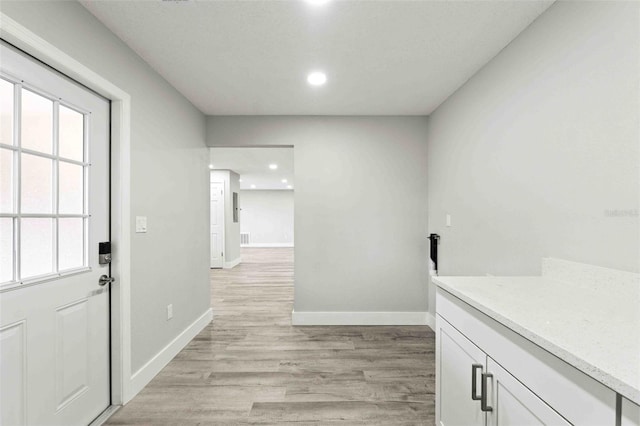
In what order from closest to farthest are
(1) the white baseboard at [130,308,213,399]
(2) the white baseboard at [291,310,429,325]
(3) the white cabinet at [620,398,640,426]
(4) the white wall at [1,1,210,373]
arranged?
(3) the white cabinet at [620,398,640,426] → (4) the white wall at [1,1,210,373] → (1) the white baseboard at [130,308,213,399] → (2) the white baseboard at [291,310,429,325]

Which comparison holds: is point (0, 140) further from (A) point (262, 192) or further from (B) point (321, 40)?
(A) point (262, 192)

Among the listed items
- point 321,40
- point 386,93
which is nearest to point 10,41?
point 321,40

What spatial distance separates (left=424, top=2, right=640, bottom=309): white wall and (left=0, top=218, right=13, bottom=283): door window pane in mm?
2624

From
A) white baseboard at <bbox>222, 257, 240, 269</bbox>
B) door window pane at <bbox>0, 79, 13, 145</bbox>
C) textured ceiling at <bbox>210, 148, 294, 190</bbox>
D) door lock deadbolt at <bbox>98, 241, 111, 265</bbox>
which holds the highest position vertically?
textured ceiling at <bbox>210, 148, 294, 190</bbox>

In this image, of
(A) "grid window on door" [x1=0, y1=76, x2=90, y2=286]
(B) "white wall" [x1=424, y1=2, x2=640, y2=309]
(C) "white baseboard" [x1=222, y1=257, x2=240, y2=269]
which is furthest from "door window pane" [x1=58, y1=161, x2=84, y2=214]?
(C) "white baseboard" [x1=222, y1=257, x2=240, y2=269]

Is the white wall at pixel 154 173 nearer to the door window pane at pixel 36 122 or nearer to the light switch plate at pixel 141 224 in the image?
the light switch plate at pixel 141 224

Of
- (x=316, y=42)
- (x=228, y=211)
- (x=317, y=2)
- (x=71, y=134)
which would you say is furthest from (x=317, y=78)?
(x=228, y=211)

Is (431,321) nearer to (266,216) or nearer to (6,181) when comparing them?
(6,181)

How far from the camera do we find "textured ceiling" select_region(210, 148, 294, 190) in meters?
5.05

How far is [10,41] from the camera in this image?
125 centimetres

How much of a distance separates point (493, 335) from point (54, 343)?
2052 mm

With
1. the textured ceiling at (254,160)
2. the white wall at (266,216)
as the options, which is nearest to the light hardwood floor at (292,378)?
the textured ceiling at (254,160)

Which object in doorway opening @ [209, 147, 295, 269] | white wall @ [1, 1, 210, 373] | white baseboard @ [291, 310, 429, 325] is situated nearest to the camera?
white wall @ [1, 1, 210, 373]

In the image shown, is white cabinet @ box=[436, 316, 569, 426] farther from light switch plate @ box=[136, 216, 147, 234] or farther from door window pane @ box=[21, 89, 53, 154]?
door window pane @ box=[21, 89, 53, 154]
